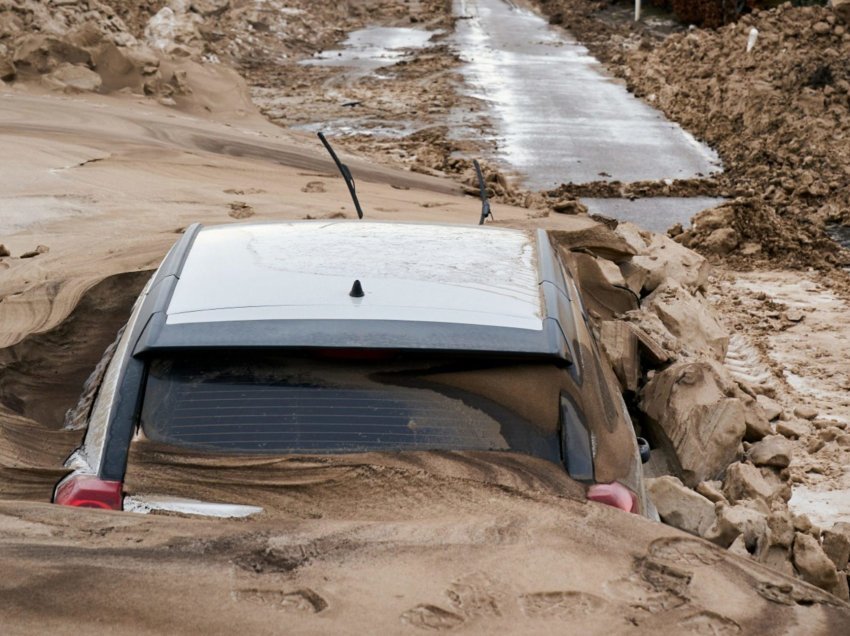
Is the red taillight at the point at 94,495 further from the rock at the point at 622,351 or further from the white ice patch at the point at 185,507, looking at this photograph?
the rock at the point at 622,351

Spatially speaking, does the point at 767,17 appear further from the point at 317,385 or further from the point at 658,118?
the point at 317,385

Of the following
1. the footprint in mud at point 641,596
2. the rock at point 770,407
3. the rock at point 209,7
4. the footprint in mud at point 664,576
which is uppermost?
the footprint in mud at point 641,596

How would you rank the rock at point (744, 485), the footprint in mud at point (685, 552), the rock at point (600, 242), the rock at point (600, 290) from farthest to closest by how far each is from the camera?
1. the rock at point (600, 242)
2. the rock at point (600, 290)
3. the rock at point (744, 485)
4. the footprint in mud at point (685, 552)

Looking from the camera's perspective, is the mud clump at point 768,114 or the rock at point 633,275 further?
the mud clump at point 768,114

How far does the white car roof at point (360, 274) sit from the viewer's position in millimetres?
3631

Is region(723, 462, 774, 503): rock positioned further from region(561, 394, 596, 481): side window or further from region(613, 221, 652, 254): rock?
region(613, 221, 652, 254): rock

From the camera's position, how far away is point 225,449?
3404 mm

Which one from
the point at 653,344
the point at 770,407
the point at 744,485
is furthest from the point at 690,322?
the point at 744,485

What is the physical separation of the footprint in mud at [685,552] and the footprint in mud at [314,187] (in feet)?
25.8

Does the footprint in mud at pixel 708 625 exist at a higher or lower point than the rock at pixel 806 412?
higher

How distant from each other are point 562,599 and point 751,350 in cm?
648

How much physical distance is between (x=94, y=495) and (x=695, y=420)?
3354 millimetres

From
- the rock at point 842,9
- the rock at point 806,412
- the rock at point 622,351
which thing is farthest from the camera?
the rock at point 842,9

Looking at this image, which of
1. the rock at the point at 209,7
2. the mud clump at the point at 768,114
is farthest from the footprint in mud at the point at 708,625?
the rock at the point at 209,7
